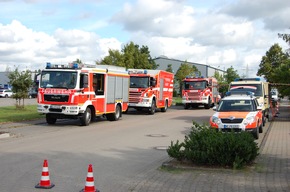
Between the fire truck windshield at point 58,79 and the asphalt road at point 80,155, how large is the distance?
2.06 metres

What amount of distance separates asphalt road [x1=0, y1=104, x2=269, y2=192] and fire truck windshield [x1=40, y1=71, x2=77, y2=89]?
2.06 metres

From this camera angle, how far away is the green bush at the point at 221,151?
28.9 ft

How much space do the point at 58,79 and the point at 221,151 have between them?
11595 mm

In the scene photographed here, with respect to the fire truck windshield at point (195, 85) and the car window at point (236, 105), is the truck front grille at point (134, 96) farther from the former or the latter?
the car window at point (236, 105)

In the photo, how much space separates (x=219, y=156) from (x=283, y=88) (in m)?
18.8

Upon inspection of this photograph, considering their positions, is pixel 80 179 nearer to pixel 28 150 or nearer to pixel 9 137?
pixel 28 150

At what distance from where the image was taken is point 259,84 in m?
22.0

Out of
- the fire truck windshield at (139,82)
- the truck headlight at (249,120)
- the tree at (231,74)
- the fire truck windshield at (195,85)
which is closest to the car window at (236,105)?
the truck headlight at (249,120)

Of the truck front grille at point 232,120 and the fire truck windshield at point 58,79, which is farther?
the fire truck windshield at point 58,79

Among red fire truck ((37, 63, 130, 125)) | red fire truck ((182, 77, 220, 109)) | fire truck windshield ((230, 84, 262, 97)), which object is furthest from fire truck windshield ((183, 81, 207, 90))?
red fire truck ((37, 63, 130, 125))

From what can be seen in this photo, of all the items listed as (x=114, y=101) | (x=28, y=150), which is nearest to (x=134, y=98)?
(x=114, y=101)

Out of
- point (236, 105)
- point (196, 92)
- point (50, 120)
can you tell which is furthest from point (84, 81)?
point (196, 92)

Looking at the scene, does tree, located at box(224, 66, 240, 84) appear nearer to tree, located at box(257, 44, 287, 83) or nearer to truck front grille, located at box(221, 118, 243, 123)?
tree, located at box(257, 44, 287, 83)

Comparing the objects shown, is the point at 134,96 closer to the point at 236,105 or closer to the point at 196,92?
the point at 196,92
